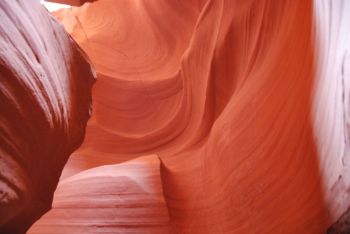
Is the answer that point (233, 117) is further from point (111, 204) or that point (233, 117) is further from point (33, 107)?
point (33, 107)

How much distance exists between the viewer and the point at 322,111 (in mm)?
1949

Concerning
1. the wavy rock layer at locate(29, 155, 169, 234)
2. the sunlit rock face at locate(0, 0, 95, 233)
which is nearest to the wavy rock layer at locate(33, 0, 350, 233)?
the wavy rock layer at locate(29, 155, 169, 234)

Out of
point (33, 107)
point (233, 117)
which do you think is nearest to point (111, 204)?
point (233, 117)

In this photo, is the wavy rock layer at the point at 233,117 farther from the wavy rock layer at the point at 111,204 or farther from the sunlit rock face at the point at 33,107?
the sunlit rock face at the point at 33,107

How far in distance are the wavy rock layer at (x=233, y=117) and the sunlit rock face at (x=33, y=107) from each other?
3.43ft

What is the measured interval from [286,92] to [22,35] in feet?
4.71

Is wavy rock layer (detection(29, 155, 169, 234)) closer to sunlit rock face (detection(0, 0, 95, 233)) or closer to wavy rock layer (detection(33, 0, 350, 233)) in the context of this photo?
wavy rock layer (detection(33, 0, 350, 233))

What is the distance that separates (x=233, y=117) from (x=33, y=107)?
58.3 inches

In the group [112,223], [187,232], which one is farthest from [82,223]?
[187,232]

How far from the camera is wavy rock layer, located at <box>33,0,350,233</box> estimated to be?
1.95m

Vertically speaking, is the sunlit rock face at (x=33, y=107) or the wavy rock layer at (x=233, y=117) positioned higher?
the sunlit rock face at (x=33, y=107)

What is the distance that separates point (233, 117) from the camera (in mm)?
2611

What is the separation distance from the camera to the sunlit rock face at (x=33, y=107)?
52.2 inches

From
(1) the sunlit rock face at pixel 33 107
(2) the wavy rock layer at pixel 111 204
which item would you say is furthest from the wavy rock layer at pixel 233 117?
(1) the sunlit rock face at pixel 33 107
